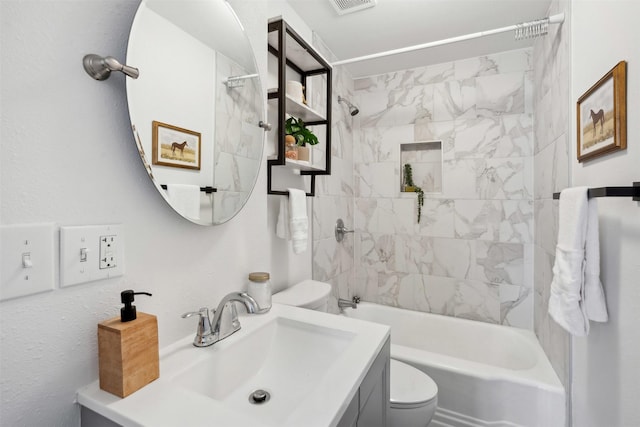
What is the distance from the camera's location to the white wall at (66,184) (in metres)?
0.53

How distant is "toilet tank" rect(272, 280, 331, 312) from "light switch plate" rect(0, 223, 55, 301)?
91cm

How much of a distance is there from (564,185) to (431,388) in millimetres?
1155

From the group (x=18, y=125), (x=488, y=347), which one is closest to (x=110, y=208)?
(x=18, y=125)

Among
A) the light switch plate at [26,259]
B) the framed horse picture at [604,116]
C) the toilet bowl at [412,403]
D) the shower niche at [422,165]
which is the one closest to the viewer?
the light switch plate at [26,259]

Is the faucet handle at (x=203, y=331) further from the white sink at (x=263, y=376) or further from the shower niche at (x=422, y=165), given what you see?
the shower niche at (x=422, y=165)

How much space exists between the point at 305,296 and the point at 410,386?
65 centimetres

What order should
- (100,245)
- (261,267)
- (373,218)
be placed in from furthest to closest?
(373,218) → (261,267) → (100,245)

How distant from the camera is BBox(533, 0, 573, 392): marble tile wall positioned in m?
1.43

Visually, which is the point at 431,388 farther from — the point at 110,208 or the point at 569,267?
the point at 110,208

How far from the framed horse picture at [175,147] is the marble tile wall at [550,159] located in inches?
62.2

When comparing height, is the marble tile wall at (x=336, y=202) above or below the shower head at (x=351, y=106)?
below

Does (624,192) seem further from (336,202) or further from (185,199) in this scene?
(336,202)

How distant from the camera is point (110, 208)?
2.22 feet

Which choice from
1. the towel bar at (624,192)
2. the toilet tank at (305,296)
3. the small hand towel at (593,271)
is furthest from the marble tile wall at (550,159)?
the toilet tank at (305,296)
